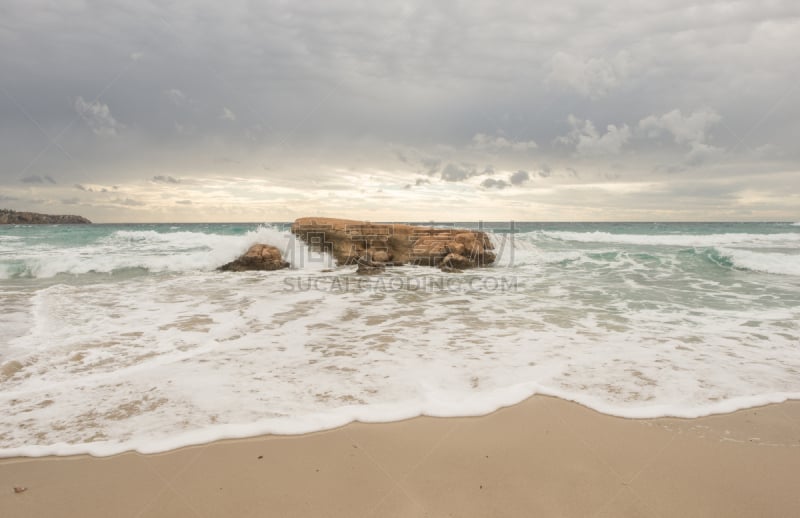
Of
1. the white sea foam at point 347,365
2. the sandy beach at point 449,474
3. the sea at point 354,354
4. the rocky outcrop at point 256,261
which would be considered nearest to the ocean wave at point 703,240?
the sea at point 354,354

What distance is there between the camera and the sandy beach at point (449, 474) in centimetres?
210

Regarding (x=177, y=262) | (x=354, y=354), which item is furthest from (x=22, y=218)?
(x=354, y=354)

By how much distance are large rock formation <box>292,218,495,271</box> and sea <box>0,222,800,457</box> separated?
3765 millimetres

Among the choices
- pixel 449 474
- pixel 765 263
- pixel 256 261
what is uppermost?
pixel 765 263

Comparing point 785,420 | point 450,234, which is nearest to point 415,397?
point 785,420

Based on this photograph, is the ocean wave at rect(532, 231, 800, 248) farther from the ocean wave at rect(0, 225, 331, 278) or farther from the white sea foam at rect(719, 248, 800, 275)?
the ocean wave at rect(0, 225, 331, 278)

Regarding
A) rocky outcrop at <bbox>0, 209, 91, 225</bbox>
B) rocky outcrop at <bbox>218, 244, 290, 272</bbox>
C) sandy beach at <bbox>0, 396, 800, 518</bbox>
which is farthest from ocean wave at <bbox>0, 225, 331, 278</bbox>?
rocky outcrop at <bbox>0, 209, 91, 225</bbox>

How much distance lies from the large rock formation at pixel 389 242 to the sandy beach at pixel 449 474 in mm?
10184

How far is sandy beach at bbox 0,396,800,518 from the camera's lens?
2102 mm

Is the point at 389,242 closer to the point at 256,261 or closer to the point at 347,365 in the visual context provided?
the point at 256,261

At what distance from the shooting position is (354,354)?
4449 mm

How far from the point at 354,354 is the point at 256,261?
28.9 feet

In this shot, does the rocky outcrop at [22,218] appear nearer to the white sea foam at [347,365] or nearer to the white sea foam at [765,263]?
the white sea foam at [347,365]

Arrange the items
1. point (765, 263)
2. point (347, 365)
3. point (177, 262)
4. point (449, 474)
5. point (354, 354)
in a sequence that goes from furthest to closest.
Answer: point (177, 262), point (765, 263), point (354, 354), point (347, 365), point (449, 474)
